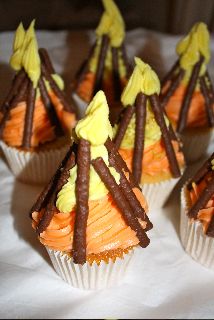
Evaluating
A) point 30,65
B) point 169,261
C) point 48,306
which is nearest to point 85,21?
point 30,65

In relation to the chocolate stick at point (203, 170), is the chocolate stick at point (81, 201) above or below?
above

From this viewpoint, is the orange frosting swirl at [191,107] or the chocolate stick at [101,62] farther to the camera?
the chocolate stick at [101,62]

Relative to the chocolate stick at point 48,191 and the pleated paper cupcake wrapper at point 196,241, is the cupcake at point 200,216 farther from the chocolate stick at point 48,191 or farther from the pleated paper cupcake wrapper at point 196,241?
the chocolate stick at point 48,191

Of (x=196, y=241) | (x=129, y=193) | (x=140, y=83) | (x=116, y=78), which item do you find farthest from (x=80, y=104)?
(x=129, y=193)

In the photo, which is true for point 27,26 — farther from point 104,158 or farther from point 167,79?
point 104,158

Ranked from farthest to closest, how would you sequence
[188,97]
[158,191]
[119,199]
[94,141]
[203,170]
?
[188,97], [158,191], [203,170], [119,199], [94,141]

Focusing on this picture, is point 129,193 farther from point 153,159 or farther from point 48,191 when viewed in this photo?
point 153,159

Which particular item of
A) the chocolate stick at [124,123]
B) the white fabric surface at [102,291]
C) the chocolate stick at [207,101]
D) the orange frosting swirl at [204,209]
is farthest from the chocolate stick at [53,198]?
the chocolate stick at [207,101]
